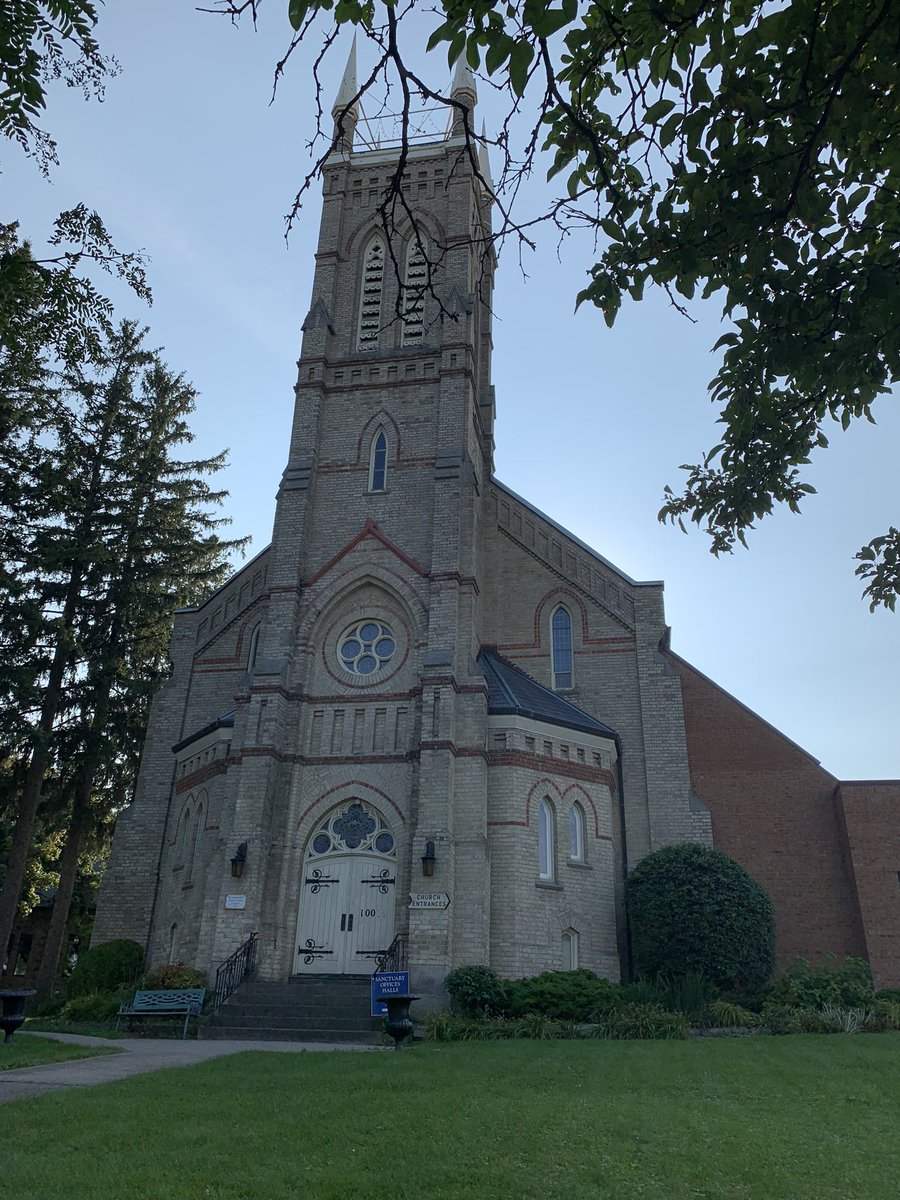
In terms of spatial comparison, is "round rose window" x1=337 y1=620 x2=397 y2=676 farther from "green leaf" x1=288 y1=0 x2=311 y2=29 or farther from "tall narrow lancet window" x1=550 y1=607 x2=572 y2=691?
"green leaf" x1=288 y1=0 x2=311 y2=29

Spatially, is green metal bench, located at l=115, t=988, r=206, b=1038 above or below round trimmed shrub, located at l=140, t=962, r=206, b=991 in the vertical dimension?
below

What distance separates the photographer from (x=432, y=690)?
21.1 meters

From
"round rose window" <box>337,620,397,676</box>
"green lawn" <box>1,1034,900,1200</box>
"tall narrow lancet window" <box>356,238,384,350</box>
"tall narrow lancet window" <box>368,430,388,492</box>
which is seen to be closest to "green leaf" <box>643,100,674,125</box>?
"green lawn" <box>1,1034,900,1200</box>

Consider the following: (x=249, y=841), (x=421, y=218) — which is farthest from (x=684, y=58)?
(x=421, y=218)

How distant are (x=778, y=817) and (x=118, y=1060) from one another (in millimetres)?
15730

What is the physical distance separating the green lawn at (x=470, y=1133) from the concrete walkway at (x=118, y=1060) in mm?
690

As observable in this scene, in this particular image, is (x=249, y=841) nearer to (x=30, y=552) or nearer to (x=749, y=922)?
(x=749, y=922)

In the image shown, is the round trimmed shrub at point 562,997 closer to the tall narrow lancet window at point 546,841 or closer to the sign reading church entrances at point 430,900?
the sign reading church entrances at point 430,900

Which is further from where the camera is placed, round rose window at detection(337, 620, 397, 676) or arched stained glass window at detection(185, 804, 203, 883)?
round rose window at detection(337, 620, 397, 676)

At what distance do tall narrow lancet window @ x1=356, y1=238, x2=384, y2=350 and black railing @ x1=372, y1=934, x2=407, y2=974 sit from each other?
16574 millimetres

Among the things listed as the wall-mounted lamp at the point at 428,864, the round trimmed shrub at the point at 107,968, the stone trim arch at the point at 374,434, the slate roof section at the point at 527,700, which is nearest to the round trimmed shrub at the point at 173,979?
the round trimmed shrub at the point at 107,968

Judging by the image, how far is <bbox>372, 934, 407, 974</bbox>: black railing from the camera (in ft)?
62.1

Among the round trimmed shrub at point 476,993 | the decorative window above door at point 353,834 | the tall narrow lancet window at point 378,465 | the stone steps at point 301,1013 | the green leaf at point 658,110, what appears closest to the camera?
the green leaf at point 658,110

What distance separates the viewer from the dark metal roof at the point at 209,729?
74.9ft
